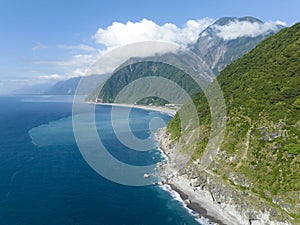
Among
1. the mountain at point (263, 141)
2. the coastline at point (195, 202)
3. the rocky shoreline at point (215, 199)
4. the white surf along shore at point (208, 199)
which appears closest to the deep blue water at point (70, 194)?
the coastline at point (195, 202)

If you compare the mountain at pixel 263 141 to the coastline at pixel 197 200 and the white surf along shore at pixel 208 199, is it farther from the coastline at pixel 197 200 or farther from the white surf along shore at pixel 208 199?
the coastline at pixel 197 200

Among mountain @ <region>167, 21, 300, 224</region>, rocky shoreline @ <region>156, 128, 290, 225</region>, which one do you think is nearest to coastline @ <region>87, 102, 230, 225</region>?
rocky shoreline @ <region>156, 128, 290, 225</region>

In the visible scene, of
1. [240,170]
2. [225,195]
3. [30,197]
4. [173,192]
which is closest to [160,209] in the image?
[173,192]

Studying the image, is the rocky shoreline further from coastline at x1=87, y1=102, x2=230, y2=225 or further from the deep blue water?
the deep blue water

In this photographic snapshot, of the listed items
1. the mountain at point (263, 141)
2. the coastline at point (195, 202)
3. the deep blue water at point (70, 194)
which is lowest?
the deep blue water at point (70, 194)

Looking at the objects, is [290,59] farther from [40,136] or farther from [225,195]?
[40,136]

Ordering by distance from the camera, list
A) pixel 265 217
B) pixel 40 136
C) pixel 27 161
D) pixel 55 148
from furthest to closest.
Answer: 1. pixel 40 136
2. pixel 55 148
3. pixel 27 161
4. pixel 265 217

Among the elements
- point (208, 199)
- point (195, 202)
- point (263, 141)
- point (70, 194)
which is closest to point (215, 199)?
point (208, 199)
